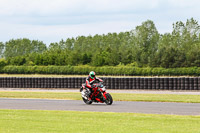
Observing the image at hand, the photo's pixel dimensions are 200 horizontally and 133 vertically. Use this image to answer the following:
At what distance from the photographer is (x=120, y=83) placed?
39500 mm

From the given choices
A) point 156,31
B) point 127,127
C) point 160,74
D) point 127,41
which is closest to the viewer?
point 127,127

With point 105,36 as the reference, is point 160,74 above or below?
below

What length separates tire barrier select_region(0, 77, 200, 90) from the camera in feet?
Answer: 122

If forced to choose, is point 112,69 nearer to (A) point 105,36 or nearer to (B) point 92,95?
(A) point 105,36

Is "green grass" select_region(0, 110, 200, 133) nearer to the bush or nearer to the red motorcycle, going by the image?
the red motorcycle

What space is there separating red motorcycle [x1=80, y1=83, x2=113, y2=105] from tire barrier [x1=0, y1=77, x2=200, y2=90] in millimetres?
15087

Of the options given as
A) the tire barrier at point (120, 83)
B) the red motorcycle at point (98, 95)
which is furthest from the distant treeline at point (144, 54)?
the red motorcycle at point (98, 95)

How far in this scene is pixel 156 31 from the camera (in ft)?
428

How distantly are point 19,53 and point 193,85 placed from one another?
14151 centimetres

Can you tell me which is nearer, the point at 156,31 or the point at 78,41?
the point at 156,31

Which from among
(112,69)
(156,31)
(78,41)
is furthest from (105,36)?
(112,69)

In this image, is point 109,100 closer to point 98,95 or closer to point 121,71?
point 98,95

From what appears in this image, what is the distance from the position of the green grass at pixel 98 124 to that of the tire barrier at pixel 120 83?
2122cm

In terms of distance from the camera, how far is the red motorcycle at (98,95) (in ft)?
75.3
